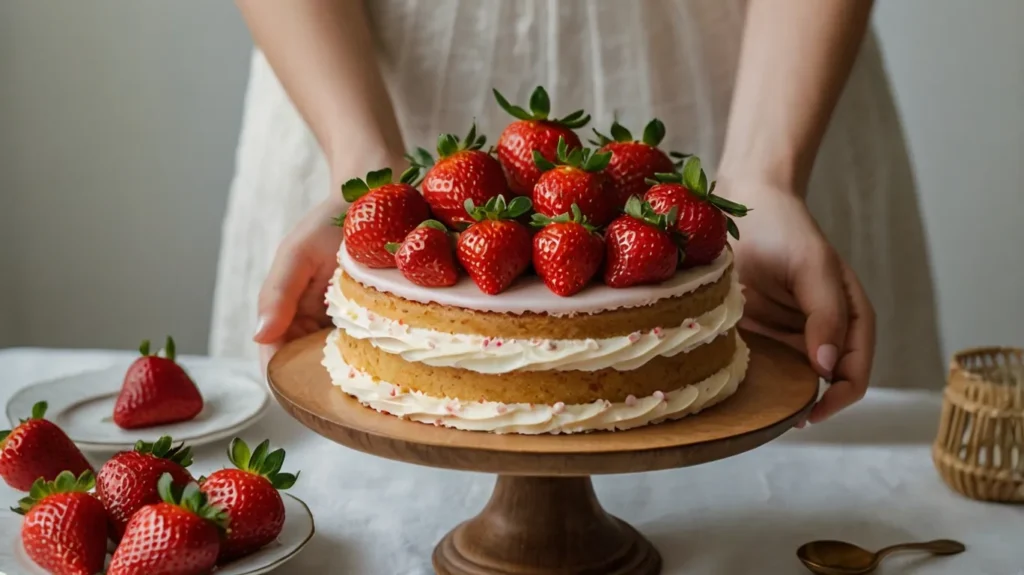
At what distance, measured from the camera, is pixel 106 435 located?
1.39 metres

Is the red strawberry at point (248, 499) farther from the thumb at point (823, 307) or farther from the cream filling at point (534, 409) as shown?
the thumb at point (823, 307)

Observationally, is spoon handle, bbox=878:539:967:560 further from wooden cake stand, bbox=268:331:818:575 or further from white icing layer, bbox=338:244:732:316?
white icing layer, bbox=338:244:732:316

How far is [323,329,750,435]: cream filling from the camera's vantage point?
1055 millimetres

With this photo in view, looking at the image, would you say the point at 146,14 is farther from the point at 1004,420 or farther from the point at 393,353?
the point at 1004,420

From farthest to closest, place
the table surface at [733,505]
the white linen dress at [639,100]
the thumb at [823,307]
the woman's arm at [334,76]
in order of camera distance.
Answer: the white linen dress at [639,100] < the woman's arm at [334,76] < the thumb at [823,307] < the table surface at [733,505]

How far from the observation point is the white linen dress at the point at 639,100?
1.76 meters

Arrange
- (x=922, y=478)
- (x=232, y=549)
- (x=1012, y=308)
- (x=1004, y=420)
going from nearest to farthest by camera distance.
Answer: (x=232, y=549)
(x=1004, y=420)
(x=922, y=478)
(x=1012, y=308)

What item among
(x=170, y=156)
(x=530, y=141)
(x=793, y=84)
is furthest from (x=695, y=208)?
(x=170, y=156)

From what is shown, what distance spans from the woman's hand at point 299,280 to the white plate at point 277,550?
0.87ft

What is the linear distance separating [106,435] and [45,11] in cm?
200

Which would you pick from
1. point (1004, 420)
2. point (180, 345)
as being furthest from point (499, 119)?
point (180, 345)

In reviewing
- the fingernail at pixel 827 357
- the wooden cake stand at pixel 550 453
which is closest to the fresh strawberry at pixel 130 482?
the wooden cake stand at pixel 550 453

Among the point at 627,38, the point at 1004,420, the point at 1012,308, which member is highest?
the point at 627,38

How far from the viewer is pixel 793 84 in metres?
1.53
